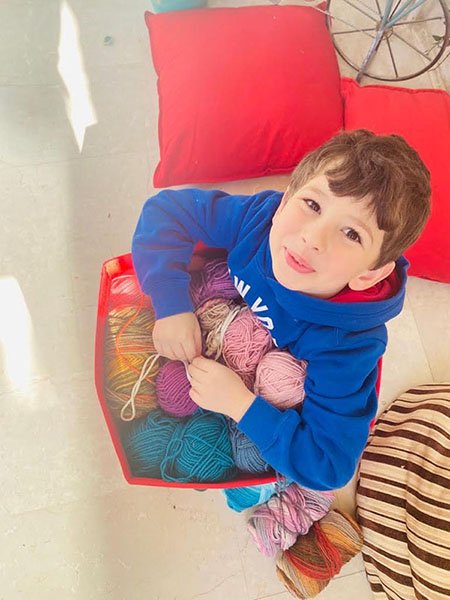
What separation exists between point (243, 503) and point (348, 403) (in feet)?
1.24

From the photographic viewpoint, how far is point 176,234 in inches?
36.4

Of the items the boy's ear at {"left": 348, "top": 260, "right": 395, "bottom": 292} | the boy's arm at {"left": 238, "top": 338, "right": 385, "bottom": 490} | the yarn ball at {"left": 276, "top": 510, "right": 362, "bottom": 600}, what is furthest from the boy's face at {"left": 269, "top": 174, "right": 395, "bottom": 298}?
the yarn ball at {"left": 276, "top": 510, "right": 362, "bottom": 600}

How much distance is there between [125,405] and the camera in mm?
952

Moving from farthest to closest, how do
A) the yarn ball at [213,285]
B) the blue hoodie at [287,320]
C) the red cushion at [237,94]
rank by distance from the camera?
the red cushion at [237,94]
the yarn ball at [213,285]
the blue hoodie at [287,320]

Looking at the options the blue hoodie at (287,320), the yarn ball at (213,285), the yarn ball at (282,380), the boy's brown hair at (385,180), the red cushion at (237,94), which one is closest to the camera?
the boy's brown hair at (385,180)

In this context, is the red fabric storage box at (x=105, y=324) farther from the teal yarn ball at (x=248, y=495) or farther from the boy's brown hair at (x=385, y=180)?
the boy's brown hair at (x=385, y=180)

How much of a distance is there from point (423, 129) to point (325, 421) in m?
0.74

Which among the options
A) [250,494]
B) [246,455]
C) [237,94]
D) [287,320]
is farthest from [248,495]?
[237,94]

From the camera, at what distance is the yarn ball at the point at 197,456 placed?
937mm

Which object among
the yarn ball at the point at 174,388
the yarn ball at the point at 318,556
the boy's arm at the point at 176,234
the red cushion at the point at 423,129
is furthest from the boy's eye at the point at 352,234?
the yarn ball at the point at 318,556

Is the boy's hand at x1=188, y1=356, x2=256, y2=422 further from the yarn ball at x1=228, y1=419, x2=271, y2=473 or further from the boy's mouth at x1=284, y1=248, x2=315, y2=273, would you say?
the boy's mouth at x1=284, y1=248, x2=315, y2=273

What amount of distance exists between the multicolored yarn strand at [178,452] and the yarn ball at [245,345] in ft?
0.40

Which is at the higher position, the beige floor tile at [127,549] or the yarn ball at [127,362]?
the yarn ball at [127,362]

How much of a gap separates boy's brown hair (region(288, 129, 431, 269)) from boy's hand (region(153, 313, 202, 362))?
0.33 meters
